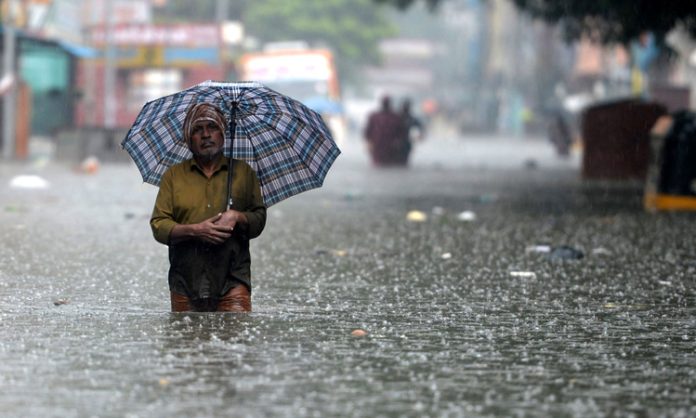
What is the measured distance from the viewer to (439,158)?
4456 cm

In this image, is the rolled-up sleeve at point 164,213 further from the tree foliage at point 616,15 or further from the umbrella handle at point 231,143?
the tree foliage at point 616,15

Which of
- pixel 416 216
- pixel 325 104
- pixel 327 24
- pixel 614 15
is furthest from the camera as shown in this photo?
pixel 327 24

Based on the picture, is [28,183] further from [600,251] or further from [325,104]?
[325,104]

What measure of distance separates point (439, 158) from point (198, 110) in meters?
36.2

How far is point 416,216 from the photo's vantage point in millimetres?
18625

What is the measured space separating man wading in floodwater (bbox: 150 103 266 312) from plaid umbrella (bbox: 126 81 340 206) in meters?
0.29

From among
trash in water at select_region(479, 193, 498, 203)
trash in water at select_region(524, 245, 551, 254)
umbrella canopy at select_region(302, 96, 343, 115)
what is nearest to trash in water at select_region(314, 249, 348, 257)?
trash in water at select_region(524, 245, 551, 254)

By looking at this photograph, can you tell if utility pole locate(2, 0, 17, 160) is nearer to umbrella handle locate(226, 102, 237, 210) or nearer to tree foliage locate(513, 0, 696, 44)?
tree foliage locate(513, 0, 696, 44)

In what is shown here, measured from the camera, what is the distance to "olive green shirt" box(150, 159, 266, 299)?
340 inches

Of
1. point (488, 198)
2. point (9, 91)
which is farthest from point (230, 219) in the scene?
point (9, 91)

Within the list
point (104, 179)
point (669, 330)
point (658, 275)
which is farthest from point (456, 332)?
point (104, 179)

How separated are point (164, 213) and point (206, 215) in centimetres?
21

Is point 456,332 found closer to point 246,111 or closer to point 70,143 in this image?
point 246,111

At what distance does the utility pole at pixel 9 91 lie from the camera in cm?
3228
